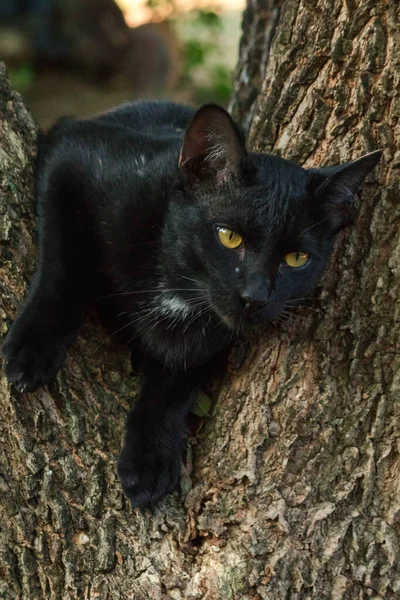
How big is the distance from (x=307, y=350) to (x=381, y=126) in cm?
63

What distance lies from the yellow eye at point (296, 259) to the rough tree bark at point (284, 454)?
78 millimetres

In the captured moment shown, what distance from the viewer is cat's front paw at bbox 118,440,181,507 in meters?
1.96

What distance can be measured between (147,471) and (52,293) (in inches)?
22.3

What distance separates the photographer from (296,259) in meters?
2.02

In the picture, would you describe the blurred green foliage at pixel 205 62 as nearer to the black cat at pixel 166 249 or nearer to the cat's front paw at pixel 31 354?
the black cat at pixel 166 249

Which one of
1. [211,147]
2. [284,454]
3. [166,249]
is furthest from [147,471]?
[211,147]

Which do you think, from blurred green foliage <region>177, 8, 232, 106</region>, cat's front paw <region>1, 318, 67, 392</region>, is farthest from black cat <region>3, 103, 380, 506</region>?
blurred green foliage <region>177, 8, 232, 106</region>

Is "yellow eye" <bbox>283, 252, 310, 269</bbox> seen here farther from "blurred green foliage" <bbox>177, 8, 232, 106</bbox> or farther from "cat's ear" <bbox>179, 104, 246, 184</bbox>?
"blurred green foliage" <bbox>177, 8, 232, 106</bbox>

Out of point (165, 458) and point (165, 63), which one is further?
point (165, 63)

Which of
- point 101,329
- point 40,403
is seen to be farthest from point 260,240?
point 40,403

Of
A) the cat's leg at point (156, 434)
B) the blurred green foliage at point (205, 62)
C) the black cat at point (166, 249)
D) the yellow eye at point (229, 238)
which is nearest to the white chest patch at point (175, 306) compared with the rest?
the black cat at point (166, 249)

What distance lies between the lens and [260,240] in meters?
1.94

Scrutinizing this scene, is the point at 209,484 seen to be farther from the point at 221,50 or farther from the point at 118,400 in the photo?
the point at 221,50

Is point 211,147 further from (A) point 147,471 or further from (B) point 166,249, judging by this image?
(A) point 147,471
